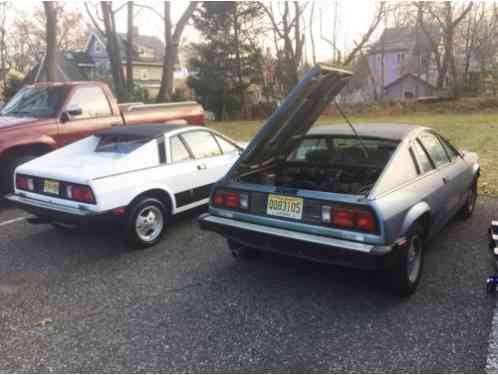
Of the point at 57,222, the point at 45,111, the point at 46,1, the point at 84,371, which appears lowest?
the point at 84,371

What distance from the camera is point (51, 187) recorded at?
442cm

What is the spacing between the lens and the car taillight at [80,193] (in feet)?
13.4

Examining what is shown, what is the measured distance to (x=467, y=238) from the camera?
14.9 ft

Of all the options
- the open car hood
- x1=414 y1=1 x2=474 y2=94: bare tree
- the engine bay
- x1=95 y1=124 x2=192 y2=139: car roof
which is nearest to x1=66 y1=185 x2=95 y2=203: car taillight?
x1=95 y1=124 x2=192 y2=139: car roof

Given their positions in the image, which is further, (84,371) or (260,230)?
(260,230)

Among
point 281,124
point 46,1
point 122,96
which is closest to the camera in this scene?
point 281,124

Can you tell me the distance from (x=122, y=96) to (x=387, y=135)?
17.7m

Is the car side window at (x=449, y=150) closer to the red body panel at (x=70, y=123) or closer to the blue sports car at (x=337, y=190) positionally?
the blue sports car at (x=337, y=190)

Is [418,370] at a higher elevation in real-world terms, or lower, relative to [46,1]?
lower

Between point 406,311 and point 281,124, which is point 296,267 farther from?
point 281,124

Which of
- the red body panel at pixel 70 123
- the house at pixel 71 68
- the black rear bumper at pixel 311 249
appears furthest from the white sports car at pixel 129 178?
the house at pixel 71 68

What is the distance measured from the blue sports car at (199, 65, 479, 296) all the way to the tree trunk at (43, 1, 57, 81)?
11725 mm

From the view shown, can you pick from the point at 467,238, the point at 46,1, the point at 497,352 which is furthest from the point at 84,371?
the point at 46,1

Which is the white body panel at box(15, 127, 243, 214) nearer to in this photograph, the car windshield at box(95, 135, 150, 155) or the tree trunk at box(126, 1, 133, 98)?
the car windshield at box(95, 135, 150, 155)
